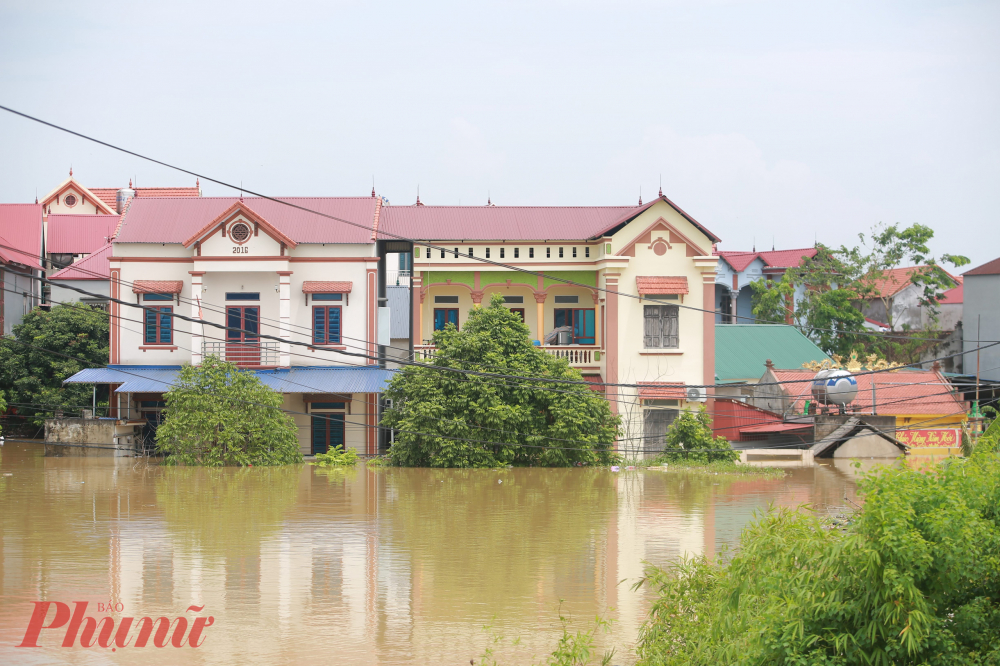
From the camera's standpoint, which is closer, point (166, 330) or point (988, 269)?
point (166, 330)

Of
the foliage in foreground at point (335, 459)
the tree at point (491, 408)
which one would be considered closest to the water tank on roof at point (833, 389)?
the tree at point (491, 408)

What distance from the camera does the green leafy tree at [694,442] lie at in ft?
92.1

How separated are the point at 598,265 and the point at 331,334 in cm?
911

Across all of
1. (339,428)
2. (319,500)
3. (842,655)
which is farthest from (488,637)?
(339,428)

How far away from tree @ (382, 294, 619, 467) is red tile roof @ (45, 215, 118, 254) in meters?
23.5

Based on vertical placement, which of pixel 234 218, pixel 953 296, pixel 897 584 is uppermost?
pixel 234 218

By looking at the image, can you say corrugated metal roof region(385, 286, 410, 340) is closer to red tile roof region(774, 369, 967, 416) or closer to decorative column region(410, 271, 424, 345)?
decorative column region(410, 271, 424, 345)

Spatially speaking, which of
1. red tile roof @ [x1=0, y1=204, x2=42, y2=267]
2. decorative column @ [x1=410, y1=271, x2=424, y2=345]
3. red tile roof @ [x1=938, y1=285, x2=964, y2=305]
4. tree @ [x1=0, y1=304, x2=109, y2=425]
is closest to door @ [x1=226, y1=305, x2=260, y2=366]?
decorative column @ [x1=410, y1=271, x2=424, y2=345]

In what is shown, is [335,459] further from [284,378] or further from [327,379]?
[284,378]

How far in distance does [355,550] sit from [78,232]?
33.3 m

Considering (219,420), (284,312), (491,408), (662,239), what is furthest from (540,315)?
(219,420)

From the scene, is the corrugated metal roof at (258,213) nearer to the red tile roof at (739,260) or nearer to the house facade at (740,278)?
the house facade at (740,278)

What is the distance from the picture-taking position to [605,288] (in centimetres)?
3023

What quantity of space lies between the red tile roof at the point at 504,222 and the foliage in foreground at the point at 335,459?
25.6 ft
